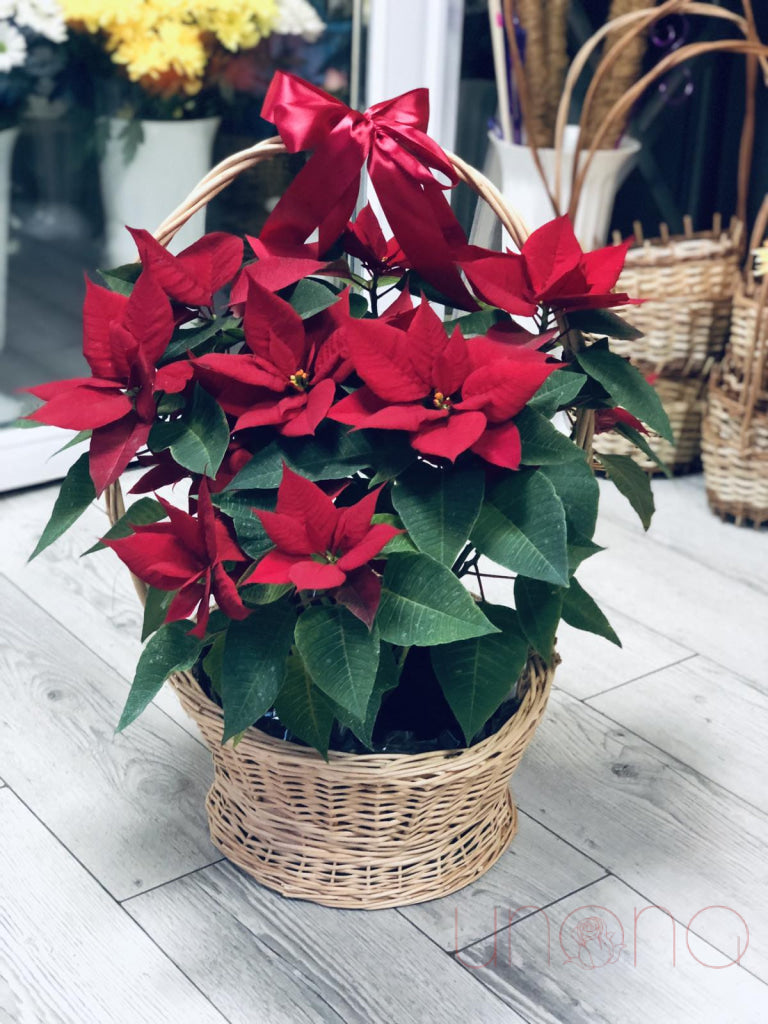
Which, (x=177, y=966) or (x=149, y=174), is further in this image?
(x=149, y=174)

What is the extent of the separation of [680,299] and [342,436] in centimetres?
123

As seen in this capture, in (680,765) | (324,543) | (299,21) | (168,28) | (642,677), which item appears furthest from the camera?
(299,21)

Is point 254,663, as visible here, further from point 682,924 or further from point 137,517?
point 682,924

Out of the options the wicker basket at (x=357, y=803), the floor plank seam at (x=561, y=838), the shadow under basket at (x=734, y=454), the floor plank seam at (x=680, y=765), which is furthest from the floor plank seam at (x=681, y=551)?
the wicker basket at (x=357, y=803)

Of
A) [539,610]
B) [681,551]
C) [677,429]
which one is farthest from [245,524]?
[677,429]

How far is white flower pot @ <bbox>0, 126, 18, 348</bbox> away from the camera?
1.91 metres

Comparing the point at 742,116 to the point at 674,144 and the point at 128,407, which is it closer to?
the point at 674,144

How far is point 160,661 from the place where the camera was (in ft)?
3.13

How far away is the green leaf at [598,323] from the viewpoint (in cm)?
99

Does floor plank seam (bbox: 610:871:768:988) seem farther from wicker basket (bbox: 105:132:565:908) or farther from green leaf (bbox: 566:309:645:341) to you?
green leaf (bbox: 566:309:645:341)

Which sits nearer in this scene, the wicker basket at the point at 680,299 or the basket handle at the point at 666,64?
the basket handle at the point at 666,64

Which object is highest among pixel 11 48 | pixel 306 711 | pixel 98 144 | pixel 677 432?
pixel 11 48

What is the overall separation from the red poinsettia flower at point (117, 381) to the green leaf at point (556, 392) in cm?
28

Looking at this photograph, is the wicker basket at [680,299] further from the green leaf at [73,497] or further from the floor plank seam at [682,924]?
the green leaf at [73,497]
